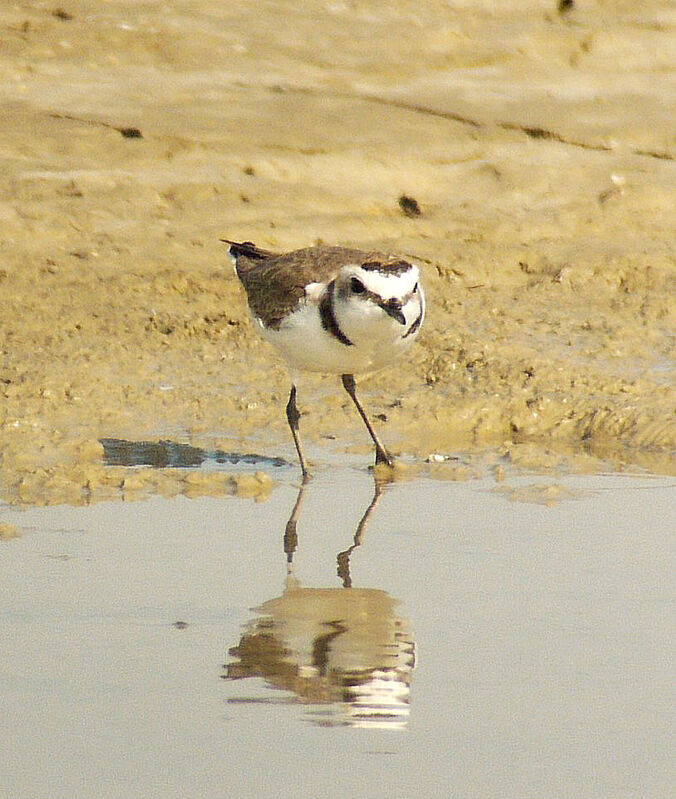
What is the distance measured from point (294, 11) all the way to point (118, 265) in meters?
3.30

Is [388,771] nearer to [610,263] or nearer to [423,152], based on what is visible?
[610,263]

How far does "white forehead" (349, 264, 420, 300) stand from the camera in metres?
6.84

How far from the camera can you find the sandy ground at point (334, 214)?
8.30 m

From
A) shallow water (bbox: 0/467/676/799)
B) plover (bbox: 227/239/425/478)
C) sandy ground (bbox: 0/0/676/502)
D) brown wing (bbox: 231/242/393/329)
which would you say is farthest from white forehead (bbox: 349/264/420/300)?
sandy ground (bbox: 0/0/676/502)

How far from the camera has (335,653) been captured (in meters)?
5.00

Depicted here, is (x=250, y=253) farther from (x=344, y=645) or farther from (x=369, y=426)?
(x=344, y=645)

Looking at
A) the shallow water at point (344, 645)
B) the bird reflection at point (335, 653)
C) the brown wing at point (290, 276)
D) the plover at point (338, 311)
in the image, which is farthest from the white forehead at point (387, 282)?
the bird reflection at point (335, 653)

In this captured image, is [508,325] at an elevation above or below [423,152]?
below

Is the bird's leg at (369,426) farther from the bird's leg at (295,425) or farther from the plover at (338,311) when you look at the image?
the bird's leg at (295,425)

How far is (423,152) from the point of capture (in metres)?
11.1

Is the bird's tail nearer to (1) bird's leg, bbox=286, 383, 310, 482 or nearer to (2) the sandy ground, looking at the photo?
(2) the sandy ground

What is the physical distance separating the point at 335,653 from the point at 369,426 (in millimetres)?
2788

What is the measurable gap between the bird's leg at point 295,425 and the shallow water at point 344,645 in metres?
0.35

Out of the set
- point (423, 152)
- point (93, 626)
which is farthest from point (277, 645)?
point (423, 152)
